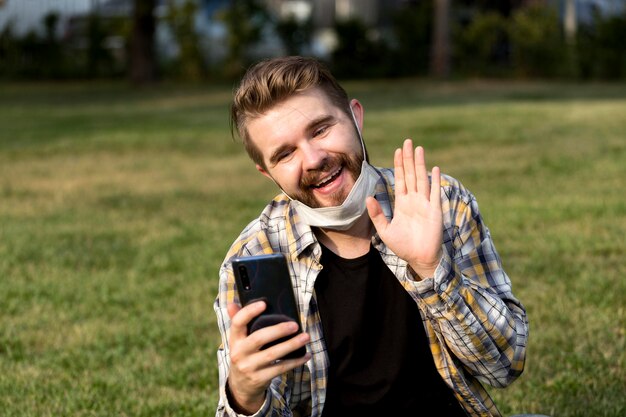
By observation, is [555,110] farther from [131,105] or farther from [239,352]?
[239,352]

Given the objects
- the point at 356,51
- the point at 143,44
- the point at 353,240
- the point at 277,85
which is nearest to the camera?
the point at 277,85

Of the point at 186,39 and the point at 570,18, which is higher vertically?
the point at 570,18

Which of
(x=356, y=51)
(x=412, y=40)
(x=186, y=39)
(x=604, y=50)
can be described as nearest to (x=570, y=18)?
(x=604, y=50)

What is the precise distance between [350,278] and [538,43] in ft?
81.1

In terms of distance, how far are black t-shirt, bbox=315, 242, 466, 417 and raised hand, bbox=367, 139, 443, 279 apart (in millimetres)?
258

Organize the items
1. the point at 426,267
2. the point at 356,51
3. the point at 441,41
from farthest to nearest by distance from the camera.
Result: the point at 356,51 → the point at 441,41 → the point at 426,267

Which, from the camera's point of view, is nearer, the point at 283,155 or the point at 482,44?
the point at 283,155

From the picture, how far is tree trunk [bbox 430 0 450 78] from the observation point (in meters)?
27.1

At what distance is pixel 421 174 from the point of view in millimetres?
2689

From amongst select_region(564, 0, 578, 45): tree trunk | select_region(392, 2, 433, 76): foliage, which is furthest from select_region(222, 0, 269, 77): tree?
select_region(564, 0, 578, 45): tree trunk

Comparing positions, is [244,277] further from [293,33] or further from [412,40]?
[293,33]

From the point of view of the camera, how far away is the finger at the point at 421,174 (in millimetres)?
2680

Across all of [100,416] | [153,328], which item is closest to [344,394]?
[100,416]

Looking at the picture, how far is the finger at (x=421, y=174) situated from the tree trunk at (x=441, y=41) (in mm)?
24852
